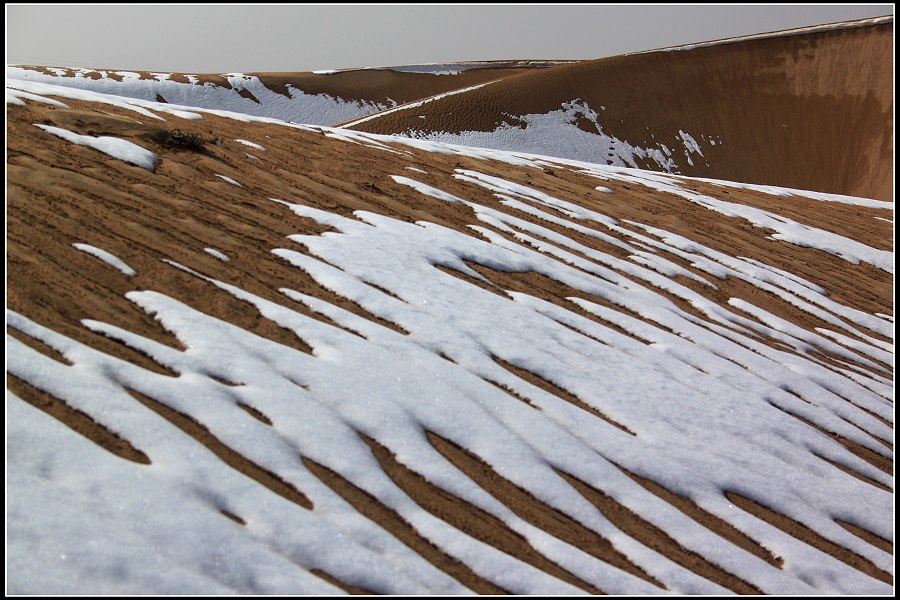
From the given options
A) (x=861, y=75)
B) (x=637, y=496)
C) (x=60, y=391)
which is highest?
(x=861, y=75)

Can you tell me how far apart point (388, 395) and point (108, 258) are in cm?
282

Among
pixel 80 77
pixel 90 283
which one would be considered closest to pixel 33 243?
pixel 90 283

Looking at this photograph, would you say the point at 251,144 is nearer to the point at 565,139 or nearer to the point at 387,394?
the point at 387,394

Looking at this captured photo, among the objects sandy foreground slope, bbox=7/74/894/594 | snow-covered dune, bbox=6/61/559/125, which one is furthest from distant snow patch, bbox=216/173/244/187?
snow-covered dune, bbox=6/61/559/125

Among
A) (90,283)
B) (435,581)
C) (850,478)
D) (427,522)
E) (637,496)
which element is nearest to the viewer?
(435,581)

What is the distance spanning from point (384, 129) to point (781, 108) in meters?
Answer: 22.3

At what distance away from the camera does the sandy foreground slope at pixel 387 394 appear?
16.3ft

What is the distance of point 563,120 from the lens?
36594 mm

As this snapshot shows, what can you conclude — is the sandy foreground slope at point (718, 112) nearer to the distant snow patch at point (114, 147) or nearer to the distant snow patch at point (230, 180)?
the distant snow patch at point (230, 180)

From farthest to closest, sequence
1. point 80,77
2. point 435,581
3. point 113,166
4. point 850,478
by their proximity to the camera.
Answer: point 80,77 < point 113,166 < point 850,478 < point 435,581

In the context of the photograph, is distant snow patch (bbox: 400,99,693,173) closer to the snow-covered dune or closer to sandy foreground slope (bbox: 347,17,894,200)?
sandy foreground slope (bbox: 347,17,894,200)

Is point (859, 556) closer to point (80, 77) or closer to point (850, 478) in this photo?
point (850, 478)

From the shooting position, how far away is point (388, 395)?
648cm

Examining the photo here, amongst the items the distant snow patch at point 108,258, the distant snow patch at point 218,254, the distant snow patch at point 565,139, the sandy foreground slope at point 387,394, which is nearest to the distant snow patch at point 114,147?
the sandy foreground slope at point 387,394
